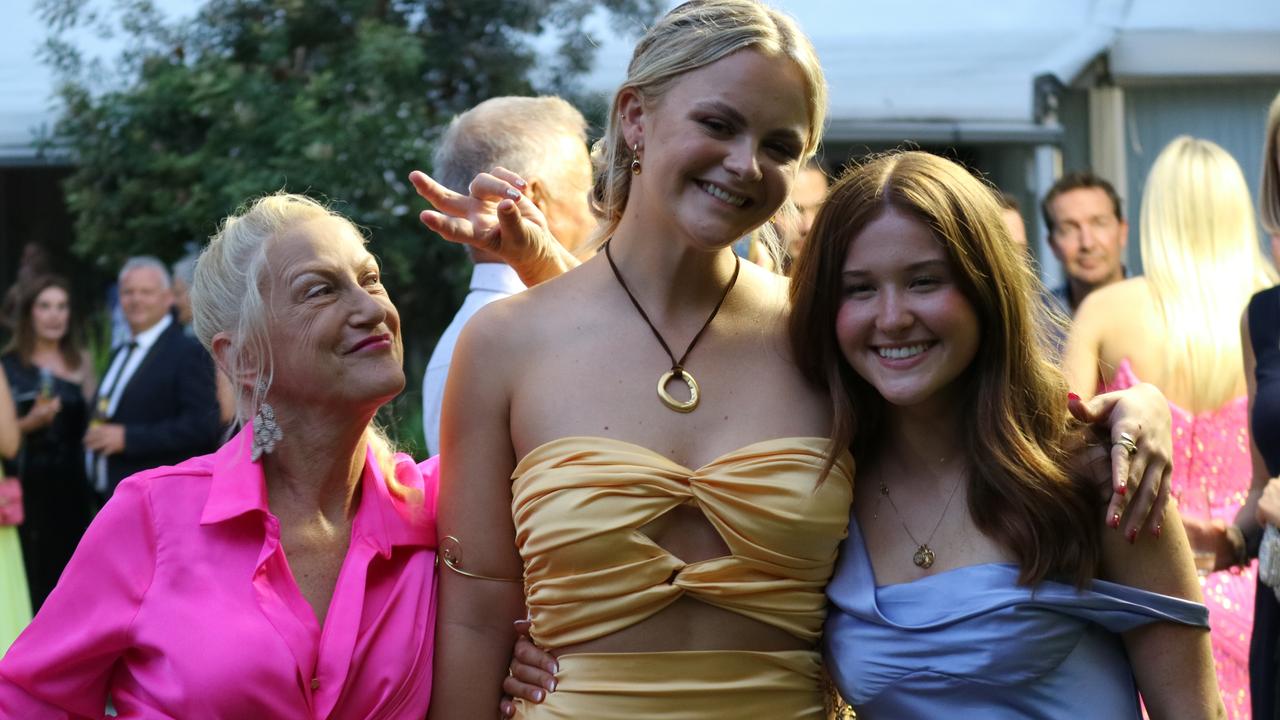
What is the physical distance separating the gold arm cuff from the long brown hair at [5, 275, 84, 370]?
527cm

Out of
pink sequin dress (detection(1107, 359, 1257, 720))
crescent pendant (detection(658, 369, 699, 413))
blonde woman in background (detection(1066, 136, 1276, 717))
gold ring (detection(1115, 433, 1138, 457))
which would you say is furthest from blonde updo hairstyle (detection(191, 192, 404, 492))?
pink sequin dress (detection(1107, 359, 1257, 720))

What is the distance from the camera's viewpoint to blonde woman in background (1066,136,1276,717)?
4176mm

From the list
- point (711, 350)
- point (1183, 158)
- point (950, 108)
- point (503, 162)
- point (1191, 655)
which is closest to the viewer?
point (1191, 655)

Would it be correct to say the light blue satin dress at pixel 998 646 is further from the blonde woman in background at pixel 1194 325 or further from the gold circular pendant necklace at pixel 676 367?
the blonde woman in background at pixel 1194 325

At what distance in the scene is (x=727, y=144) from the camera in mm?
2412

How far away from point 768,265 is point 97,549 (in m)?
1.77

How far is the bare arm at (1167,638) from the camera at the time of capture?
2.34 m

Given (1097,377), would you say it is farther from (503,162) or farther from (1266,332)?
(503,162)

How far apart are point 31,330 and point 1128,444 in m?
6.22

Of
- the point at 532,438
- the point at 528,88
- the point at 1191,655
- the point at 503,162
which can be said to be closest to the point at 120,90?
the point at 528,88

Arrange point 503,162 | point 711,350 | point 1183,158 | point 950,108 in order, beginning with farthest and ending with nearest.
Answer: point 950,108, point 1183,158, point 503,162, point 711,350

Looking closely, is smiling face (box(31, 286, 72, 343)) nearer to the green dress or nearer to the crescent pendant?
the green dress

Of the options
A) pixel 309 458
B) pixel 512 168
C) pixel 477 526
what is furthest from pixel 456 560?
pixel 512 168

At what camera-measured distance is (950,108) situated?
7242 millimetres
